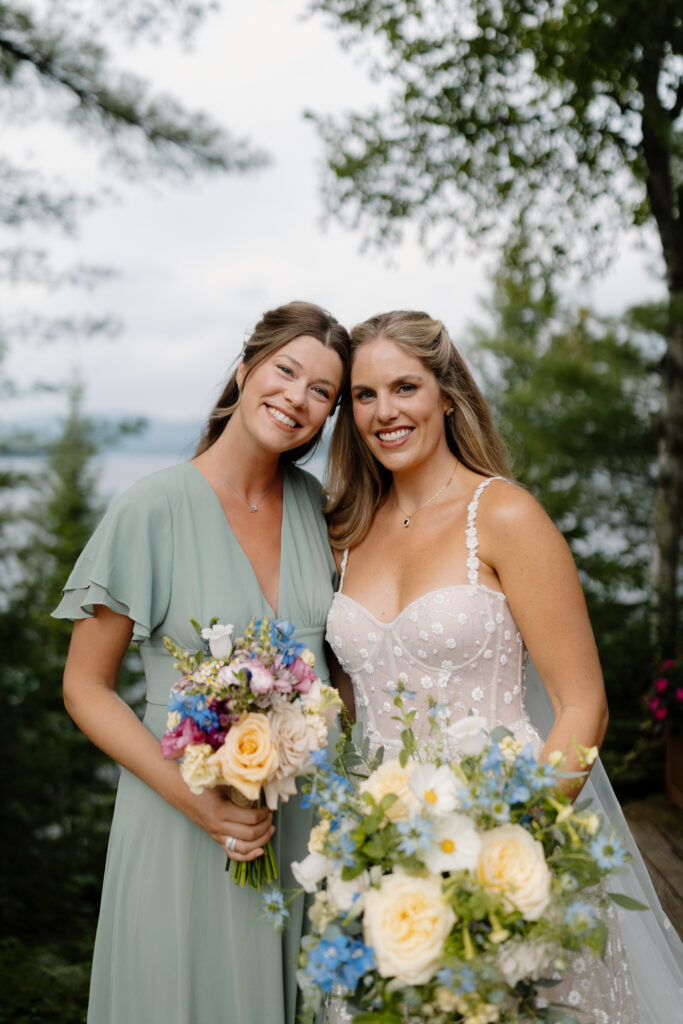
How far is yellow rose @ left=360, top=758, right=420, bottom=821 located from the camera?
1.60m

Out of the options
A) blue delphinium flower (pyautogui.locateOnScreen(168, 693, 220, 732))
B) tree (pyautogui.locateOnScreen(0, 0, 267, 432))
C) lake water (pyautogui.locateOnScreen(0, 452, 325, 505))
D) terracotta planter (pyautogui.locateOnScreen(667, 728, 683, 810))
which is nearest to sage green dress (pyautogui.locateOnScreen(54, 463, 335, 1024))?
blue delphinium flower (pyautogui.locateOnScreen(168, 693, 220, 732))

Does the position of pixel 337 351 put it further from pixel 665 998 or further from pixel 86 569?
pixel 665 998

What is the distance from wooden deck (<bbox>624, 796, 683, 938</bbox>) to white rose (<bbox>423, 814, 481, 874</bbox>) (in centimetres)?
262

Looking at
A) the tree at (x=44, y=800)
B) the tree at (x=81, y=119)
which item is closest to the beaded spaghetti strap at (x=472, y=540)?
the tree at (x=44, y=800)

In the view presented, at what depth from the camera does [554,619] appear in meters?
2.55

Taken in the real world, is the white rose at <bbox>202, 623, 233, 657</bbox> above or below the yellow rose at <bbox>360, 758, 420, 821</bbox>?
above

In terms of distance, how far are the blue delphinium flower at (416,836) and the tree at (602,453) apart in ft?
14.8

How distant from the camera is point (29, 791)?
275 inches

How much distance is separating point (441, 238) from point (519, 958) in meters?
4.79

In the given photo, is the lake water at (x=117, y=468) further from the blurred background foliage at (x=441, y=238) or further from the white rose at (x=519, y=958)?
the white rose at (x=519, y=958)

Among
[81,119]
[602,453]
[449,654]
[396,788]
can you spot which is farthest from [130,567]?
[602,453]

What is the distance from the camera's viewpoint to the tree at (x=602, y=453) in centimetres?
588

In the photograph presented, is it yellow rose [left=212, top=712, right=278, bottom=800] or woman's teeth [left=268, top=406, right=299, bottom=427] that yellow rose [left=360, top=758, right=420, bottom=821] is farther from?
woman's teeth [left=268, top=406, right=299, bottom=427]

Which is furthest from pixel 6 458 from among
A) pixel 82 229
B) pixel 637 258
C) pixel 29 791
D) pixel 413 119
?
pixel 637 258
